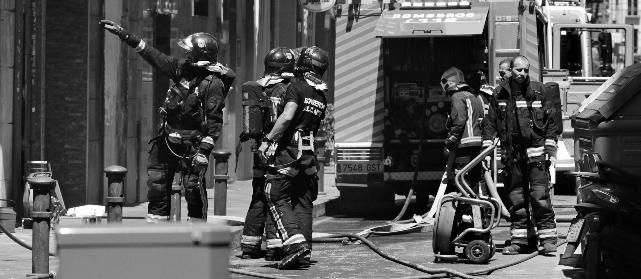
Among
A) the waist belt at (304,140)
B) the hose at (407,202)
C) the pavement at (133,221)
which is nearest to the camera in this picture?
the pavement at (133,221)

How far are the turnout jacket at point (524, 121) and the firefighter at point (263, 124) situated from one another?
6.48ft

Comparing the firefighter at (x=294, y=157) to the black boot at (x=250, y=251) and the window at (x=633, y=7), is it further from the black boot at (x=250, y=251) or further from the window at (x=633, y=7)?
the window at (x=633, y=7)

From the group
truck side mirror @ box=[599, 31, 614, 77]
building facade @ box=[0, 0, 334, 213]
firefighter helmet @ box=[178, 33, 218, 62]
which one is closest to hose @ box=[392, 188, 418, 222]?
building facade @ box=[0, 0, 334, 213]

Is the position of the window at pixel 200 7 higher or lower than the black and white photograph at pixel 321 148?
higher

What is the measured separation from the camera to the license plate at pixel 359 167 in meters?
18.7

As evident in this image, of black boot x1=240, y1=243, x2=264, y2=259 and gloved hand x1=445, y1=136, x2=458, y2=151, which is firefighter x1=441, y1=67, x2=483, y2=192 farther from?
black boot x1=240, y1=243, x2=264, y2=259

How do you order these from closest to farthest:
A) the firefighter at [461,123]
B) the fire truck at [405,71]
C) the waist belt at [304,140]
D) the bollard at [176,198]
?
1. the waist belt at [304,140]
2. the bollard at [176,198]
3. the firefighter at [461,123]
4. the fire truck at [405,71]

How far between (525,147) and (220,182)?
3.30 meters

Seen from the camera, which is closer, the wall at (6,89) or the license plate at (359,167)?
the wall at (6,89)

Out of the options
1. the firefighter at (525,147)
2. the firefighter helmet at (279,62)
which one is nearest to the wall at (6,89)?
the firefighter helmet at (279,62)

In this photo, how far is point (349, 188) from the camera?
19.1m

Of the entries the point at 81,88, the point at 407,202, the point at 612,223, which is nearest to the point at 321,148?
the point at 407,202

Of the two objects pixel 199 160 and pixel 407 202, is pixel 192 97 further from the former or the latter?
pixel 407 202

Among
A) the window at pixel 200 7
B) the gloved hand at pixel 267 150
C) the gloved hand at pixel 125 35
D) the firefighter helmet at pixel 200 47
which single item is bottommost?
the gloved hand at pixel 267 150
